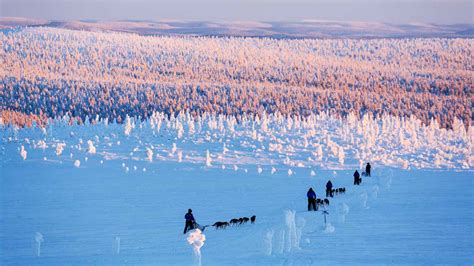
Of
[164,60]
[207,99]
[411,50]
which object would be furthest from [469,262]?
[164,60]

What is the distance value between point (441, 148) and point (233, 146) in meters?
11.5

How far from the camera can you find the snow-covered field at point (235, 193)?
58.0 ft

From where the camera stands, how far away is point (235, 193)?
98.0 feet

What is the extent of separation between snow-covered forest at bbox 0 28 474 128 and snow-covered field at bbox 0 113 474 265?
12.7 m

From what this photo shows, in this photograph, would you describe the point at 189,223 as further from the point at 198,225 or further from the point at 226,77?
the point at 226,77

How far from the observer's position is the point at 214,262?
1612cm

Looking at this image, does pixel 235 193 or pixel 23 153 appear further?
pixel 23 153

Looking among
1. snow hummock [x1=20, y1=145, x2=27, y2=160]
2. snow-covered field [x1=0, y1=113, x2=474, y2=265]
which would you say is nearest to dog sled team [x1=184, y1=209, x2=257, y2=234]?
snow-covered field [x1=0, y1=113, x2=474, y2=265]

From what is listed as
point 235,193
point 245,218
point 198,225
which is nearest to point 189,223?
point 198,225

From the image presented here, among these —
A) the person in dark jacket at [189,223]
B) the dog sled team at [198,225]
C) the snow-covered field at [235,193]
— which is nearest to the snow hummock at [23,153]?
the snow-covered field at [235,193]

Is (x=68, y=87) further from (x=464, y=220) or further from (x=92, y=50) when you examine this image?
(x=464, y=220)

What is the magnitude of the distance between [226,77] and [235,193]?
274ft

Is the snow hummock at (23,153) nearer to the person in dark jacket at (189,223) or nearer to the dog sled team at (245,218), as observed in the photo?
the dog sled team at (245,218)

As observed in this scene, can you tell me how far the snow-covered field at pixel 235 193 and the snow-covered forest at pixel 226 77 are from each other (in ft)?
41.8
